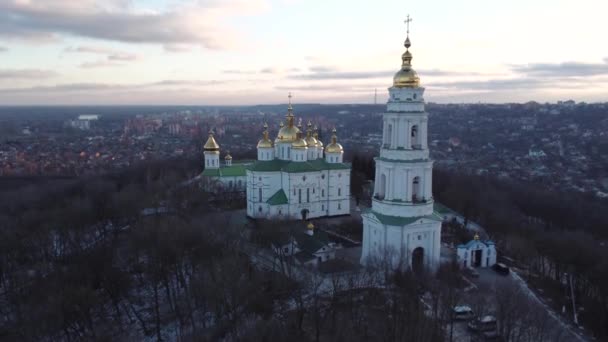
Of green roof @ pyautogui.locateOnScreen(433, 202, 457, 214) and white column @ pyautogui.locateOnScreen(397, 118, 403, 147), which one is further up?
white column @ pyautogui.locateOnScreen(397, 118, 403, 147)

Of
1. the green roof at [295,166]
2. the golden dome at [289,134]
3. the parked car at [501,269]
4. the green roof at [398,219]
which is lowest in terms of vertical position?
the parked car at [501,269]

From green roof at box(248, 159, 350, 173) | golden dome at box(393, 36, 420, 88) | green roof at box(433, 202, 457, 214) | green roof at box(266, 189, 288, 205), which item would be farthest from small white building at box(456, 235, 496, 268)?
green roof at box(266, 189, 288, 205)

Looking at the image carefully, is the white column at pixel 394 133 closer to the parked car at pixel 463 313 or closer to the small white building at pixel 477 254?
the small white building at pixel 477 254

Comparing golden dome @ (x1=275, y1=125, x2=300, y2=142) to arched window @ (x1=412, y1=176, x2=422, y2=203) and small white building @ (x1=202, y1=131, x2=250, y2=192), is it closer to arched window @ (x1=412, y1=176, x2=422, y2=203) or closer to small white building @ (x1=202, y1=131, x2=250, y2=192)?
small white building @ (x1=202, y1=131, x2=250, y2=192)

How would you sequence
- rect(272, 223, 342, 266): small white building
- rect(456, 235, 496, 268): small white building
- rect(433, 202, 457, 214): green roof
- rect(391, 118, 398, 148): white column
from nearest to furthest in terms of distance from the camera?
rect(391, 118, 398, 148): white column < rect(272, 223, 342, 266): small white building < rect(456, 235, 496, 268): small white building < rect(433, 202, 457, 214): green roof

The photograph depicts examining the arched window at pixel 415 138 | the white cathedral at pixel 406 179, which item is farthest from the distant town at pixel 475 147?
the arched window at pixel 415 138

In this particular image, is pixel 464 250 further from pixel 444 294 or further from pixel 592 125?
pixel 592 125
